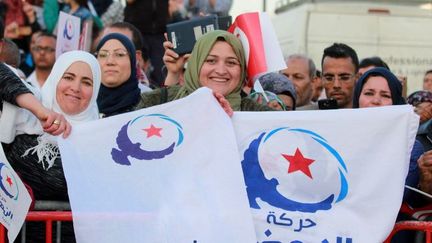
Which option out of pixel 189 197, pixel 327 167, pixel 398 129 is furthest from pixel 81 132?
pixel 398 129

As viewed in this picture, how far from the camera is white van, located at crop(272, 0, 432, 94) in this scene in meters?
13.7

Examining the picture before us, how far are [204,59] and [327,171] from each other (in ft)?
3.37

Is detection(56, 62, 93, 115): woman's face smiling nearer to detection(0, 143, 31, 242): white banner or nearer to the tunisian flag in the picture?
detection(0, 143, 31, 242): white banner

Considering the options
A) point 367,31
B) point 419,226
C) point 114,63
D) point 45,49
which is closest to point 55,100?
point 114,63

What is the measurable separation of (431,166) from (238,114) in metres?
1.02

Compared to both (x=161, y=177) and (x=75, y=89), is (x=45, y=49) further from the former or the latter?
(x=161, y=177)

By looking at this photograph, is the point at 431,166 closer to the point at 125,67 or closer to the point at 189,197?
the point at 189,197

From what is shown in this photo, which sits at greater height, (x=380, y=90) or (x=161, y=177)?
(x=380, y=90)

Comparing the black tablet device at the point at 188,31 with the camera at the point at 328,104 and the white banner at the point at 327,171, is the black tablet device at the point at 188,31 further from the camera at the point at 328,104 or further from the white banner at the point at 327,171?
the white banner at the point at 327,171

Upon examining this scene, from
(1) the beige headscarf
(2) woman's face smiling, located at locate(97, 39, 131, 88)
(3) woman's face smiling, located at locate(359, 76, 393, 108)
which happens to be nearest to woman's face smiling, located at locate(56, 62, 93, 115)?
(1) the beige headscarf

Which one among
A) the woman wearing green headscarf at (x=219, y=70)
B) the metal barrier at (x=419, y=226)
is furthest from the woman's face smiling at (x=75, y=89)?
the metal barrier at (x=419, y=226)

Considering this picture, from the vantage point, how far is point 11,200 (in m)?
4.24

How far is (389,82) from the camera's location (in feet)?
16.6

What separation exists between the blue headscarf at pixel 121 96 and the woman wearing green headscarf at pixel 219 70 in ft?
2.28
